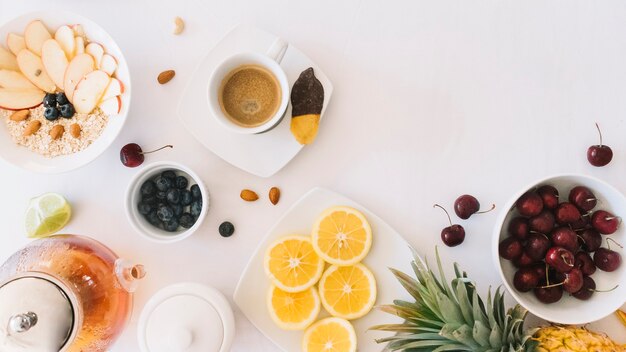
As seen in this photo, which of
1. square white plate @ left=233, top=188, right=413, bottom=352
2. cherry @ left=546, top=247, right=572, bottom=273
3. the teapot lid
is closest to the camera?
the teapot lid

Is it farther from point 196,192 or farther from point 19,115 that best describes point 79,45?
point 196,192

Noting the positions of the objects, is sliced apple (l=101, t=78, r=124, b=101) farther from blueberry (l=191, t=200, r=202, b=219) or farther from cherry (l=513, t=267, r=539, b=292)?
cherry (l=513, t=267, r=539, b=292)

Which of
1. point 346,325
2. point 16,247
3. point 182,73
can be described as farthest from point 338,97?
point 16,247

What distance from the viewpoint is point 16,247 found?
1103mm

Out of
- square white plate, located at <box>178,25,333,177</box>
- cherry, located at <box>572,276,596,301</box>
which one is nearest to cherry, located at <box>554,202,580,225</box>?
cherry, located at <box>572,276,596,301</box>

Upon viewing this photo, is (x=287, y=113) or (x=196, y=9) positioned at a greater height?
(x=196, y=9)

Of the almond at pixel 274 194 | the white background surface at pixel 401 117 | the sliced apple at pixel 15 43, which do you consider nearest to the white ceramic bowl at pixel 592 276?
the white background surface at pixel 401 117

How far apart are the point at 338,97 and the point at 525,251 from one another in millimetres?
467

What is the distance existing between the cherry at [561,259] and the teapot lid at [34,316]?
0.81 m

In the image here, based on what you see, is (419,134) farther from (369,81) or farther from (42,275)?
(42,275)

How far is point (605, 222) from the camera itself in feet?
3.14

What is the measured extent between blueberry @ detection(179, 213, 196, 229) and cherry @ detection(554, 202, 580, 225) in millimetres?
686

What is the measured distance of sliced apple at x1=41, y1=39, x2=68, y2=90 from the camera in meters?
1.04

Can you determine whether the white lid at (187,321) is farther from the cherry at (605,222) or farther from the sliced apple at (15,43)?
the cherry at (605,222)
